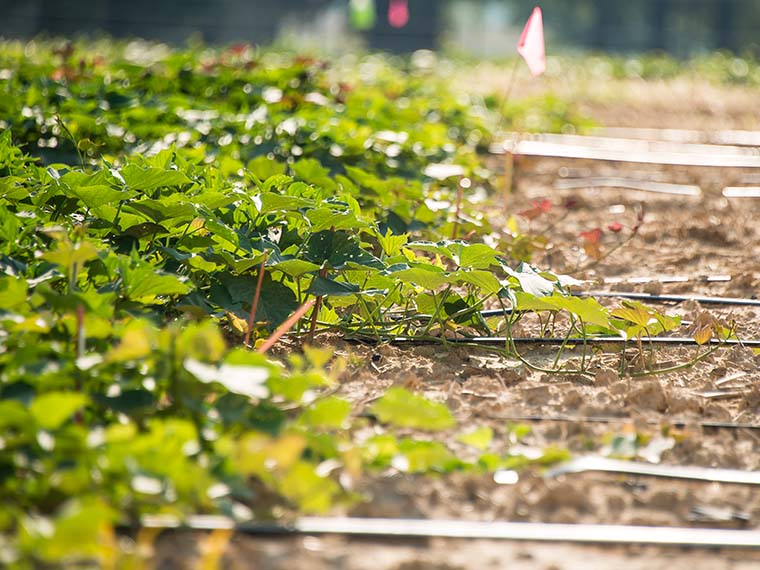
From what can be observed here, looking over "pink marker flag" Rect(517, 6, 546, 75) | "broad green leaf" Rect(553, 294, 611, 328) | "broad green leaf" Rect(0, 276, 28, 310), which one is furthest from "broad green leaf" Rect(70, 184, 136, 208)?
"pink marker flag" Rect(517, 6, 546, 75)

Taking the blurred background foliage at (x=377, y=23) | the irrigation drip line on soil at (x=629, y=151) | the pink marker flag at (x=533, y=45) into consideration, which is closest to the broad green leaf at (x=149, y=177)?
the pink marker flag at (x=533, y=45)

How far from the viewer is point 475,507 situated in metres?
1.64

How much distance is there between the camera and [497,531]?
1.53 m

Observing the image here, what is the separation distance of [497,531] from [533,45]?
2.55 meters

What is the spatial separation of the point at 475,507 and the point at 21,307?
0.88 meters

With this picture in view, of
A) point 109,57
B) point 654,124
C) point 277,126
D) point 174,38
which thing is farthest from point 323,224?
point 174,38

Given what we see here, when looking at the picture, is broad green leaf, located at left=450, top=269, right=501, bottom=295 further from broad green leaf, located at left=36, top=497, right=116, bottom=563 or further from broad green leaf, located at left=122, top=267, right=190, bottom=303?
broad green leaf, located at left=36, top=497, right=116, bottom=563

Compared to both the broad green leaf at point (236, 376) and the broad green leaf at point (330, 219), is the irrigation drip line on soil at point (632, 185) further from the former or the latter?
the broad green leaf at point (236, 376)

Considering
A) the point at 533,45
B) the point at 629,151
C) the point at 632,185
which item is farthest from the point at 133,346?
the point at 629,151

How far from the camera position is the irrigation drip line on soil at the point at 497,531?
1.48 metres

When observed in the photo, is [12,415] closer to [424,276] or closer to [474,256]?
[424,276]

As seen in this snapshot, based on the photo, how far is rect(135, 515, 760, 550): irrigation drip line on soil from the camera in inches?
58.4

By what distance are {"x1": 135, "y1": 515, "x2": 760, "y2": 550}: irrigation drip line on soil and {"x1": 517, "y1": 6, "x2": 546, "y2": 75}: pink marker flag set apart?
2.36 meters

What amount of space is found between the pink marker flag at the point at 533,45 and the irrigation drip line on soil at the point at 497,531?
236 cm
